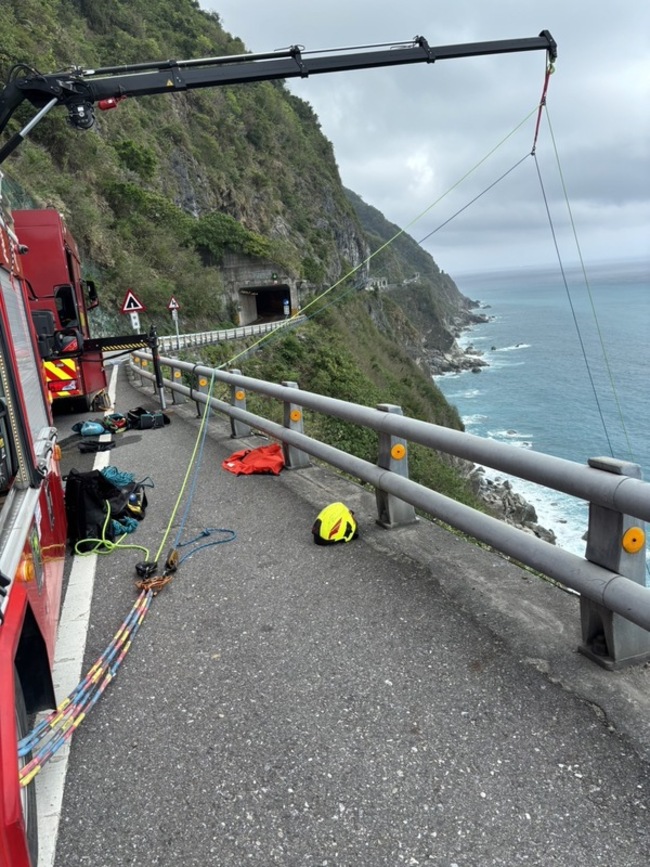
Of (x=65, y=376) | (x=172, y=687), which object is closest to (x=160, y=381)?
(x=65, y=376)

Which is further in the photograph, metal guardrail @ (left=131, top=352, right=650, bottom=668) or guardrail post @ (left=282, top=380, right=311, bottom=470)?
guardrail post @ (left=282, top=380, right=311, bottom=470)

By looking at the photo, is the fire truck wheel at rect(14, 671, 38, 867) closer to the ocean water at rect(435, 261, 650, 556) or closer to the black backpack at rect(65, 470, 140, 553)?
the black backpack at rect(65, 470, 140, 553)

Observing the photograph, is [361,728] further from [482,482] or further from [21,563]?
[482,482]

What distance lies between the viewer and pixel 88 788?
2275 millimetres

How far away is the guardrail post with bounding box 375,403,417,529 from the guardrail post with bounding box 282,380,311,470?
177 cm

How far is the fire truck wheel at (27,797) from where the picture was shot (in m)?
1.84

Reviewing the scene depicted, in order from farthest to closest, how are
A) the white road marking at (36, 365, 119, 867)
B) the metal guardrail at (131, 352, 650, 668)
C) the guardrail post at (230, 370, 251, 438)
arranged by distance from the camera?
the guardrail post at (230, 370, 251, 438)
the metal guardrail at (131, 352, 650, 668)
the white road marking at (36, 365, 119, 867)

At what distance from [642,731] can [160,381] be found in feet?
34.6

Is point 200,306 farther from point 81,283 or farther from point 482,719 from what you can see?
point 482,719

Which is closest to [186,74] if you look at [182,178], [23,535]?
[23,535]

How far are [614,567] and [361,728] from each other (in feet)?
4.12

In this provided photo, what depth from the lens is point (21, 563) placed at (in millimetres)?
2289

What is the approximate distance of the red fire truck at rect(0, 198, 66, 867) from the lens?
1542 mm

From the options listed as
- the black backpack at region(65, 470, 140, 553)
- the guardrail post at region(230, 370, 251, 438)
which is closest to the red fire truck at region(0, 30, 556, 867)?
the black backpack at region(65, 470, 140, 553)
